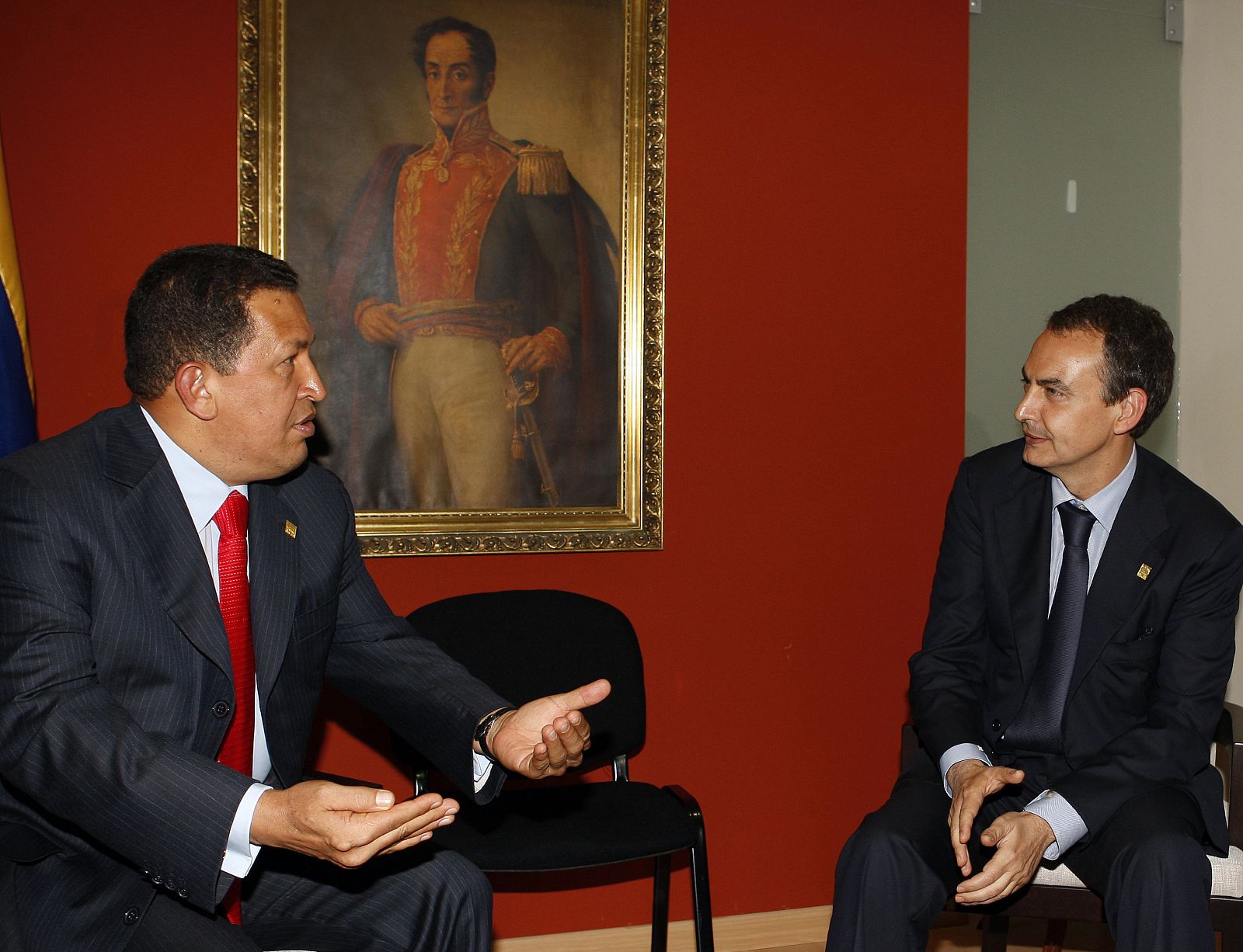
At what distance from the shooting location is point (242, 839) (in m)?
1.69

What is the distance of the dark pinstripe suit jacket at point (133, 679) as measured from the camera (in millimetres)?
1680

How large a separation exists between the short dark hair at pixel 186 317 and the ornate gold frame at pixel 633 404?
1109 millimetres

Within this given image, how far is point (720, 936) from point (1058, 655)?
1518 mm

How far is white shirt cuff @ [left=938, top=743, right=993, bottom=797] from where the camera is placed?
2514mm

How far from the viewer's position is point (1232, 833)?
2482 millimetres

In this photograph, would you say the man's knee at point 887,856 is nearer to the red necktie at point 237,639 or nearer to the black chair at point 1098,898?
the black chair at point 1098,898

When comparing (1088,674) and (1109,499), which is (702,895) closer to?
(1088,674)

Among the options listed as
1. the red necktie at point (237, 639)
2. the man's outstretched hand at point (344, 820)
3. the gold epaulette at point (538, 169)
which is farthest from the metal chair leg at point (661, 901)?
the gold epaulette at point (538, 169)

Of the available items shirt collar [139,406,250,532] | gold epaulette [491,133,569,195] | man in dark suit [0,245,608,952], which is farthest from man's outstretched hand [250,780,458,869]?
gold epaulette [491,133,569,195]

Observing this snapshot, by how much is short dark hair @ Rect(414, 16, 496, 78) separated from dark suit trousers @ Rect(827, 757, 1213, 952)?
2290 millimetres

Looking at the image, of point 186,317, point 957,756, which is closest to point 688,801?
point 957,756

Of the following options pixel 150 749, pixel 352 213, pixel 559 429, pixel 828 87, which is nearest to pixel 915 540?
pixel 559 429

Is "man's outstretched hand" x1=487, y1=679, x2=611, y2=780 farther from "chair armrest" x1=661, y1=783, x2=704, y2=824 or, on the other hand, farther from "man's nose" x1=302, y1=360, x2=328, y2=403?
"chair armrest" x1=661, y1=783, x2=704, y2=824

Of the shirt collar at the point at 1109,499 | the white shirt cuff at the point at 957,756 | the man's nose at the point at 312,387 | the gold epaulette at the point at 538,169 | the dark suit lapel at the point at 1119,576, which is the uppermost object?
the gold epaulette at the point at 538,169
